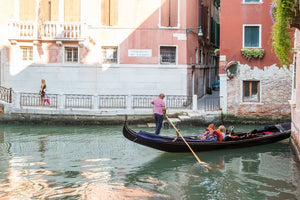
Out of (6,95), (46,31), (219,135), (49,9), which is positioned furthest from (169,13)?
(219,135)

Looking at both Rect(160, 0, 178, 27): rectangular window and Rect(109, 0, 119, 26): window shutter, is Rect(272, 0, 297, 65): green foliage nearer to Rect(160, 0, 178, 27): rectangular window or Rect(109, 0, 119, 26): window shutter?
Rect(160, 0, 178, 27): rectangular window

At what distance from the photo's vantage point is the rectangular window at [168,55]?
18.7m

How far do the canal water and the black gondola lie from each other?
0.19 meters

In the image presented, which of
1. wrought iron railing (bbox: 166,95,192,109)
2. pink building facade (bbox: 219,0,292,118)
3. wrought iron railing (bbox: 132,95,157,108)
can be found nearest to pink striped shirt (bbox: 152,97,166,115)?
wrought iron railing (bbox: 132,95,157,108)

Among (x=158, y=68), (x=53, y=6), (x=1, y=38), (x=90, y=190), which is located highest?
(x=53, y=6)

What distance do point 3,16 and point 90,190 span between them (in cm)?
1264

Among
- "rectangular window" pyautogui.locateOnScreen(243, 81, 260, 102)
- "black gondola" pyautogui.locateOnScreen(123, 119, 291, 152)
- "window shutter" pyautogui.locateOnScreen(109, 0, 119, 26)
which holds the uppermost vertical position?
"window shutter" pyautogui.locateOnScreen(109, 0, 119, 26)

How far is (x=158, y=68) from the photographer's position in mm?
18453

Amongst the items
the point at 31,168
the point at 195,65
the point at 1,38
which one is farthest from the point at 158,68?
the point at 31,168

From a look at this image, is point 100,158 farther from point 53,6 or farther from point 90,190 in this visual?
point 53,6

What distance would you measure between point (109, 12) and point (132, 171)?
10.5m

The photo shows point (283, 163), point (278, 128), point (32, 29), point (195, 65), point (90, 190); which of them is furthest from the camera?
point (195, 65)

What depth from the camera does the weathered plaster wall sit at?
54.4 ft

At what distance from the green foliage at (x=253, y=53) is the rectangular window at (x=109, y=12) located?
17.2 feet
